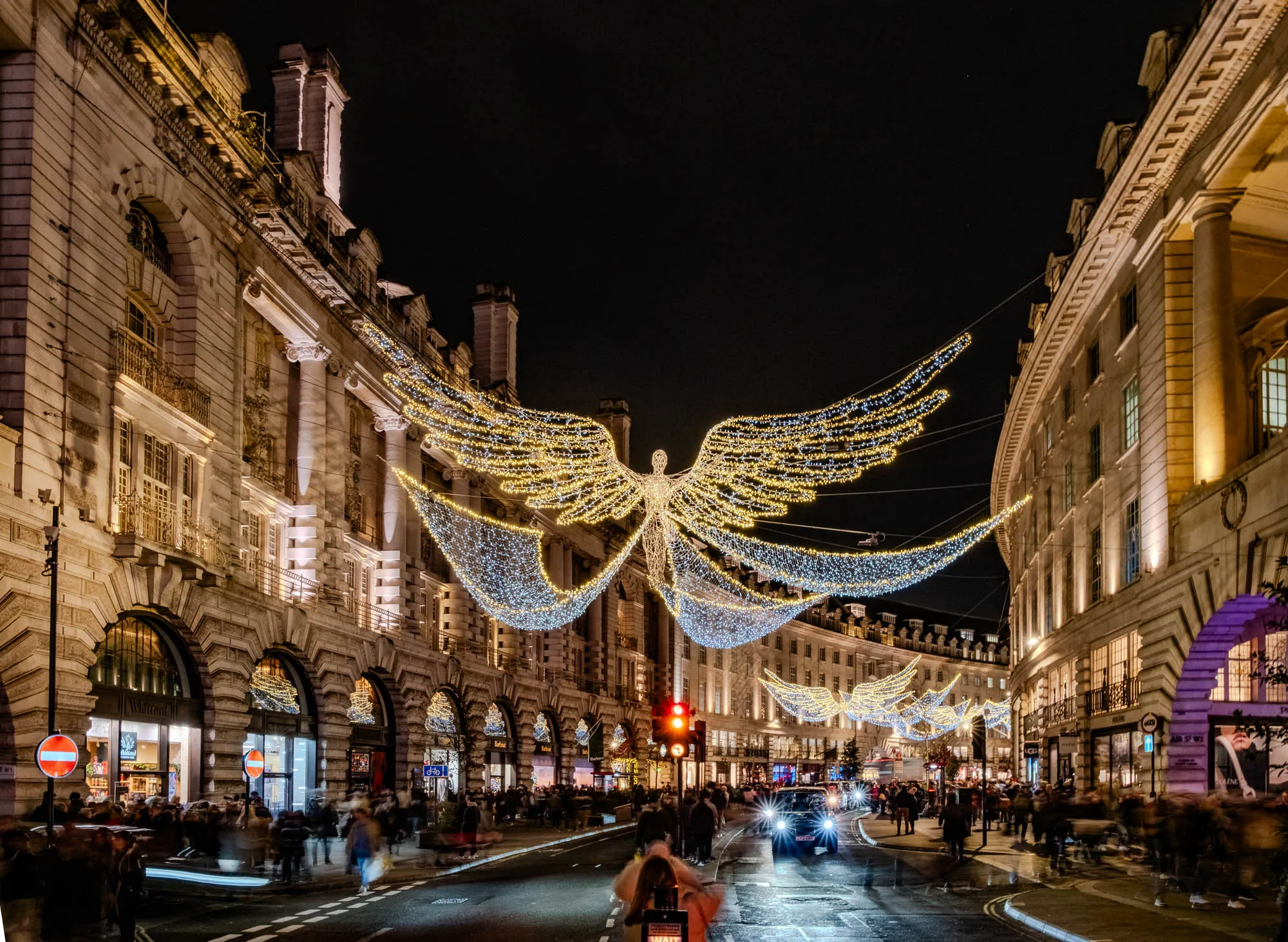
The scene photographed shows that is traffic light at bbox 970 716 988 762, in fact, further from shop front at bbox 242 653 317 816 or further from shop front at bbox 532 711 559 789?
shop front at bbox 532 711 559 789

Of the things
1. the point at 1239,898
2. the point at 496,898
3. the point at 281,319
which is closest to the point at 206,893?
the point at 496,898

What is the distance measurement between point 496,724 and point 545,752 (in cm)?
650

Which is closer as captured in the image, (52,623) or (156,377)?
(52,623)

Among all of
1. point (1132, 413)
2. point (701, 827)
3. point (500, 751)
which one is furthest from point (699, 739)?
point (500, 751)

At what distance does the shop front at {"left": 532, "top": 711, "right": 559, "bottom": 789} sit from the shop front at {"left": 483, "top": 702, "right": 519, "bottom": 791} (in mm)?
2144

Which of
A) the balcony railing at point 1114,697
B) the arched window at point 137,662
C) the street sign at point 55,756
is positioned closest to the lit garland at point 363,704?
the arched window at point 137,662

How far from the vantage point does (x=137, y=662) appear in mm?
31312

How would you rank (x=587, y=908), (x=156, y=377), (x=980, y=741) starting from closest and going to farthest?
(x=587, y=908) → (x=156, y=377) → (x=980, y=741)

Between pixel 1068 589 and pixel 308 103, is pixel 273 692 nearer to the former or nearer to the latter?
pixel 308 103

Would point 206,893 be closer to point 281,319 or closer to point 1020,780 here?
point 281,319

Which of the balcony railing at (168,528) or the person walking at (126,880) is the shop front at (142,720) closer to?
the balcony railing at (168,528)

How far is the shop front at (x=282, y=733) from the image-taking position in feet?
126

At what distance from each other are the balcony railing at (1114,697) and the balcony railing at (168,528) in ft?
71.2

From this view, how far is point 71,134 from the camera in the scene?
2789 cm
